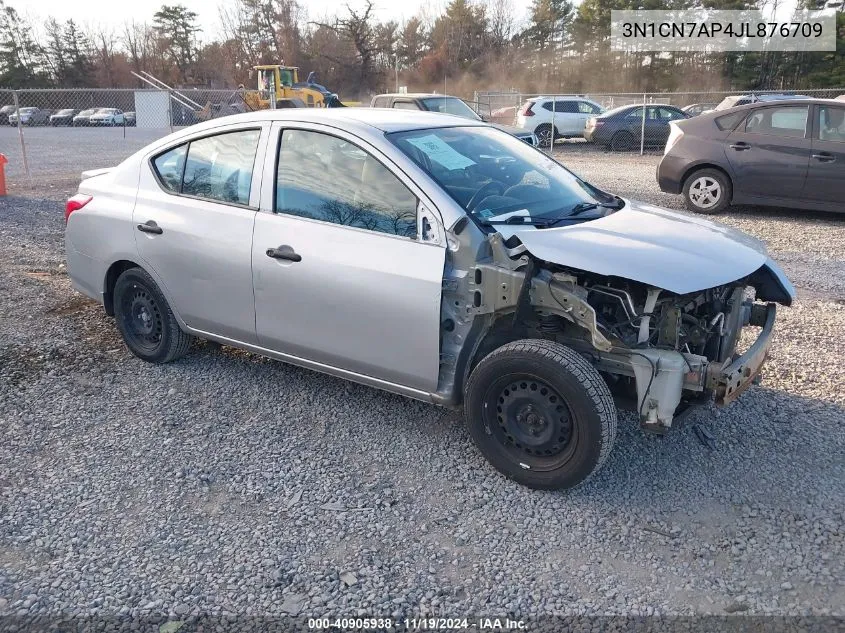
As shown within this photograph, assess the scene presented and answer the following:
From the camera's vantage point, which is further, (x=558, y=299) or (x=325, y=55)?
(x=325, y=55)

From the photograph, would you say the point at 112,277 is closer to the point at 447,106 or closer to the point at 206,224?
the point at 206,224

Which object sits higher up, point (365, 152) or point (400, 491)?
point (365, 152)

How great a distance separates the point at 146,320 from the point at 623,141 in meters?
18.4

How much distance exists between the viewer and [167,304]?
468cm

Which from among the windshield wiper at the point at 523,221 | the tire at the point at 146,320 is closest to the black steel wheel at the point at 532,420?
the windshield wiper at the point at 523,221

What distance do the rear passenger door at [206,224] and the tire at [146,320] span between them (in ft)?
0.60

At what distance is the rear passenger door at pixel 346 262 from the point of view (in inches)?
139

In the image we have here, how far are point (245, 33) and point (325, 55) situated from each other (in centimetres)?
1073

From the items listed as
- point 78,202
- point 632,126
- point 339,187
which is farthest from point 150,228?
point 632,126

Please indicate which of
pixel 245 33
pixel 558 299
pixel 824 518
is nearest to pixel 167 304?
pixel 558 299

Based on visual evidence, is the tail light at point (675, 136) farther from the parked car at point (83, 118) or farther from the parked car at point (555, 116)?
the parked car at point (83, 118)

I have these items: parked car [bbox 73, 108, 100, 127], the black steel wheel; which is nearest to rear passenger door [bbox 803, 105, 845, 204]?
the black steel wheel

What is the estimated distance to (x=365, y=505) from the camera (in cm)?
335

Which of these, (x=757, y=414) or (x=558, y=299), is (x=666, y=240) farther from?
(x=757, y=414)
